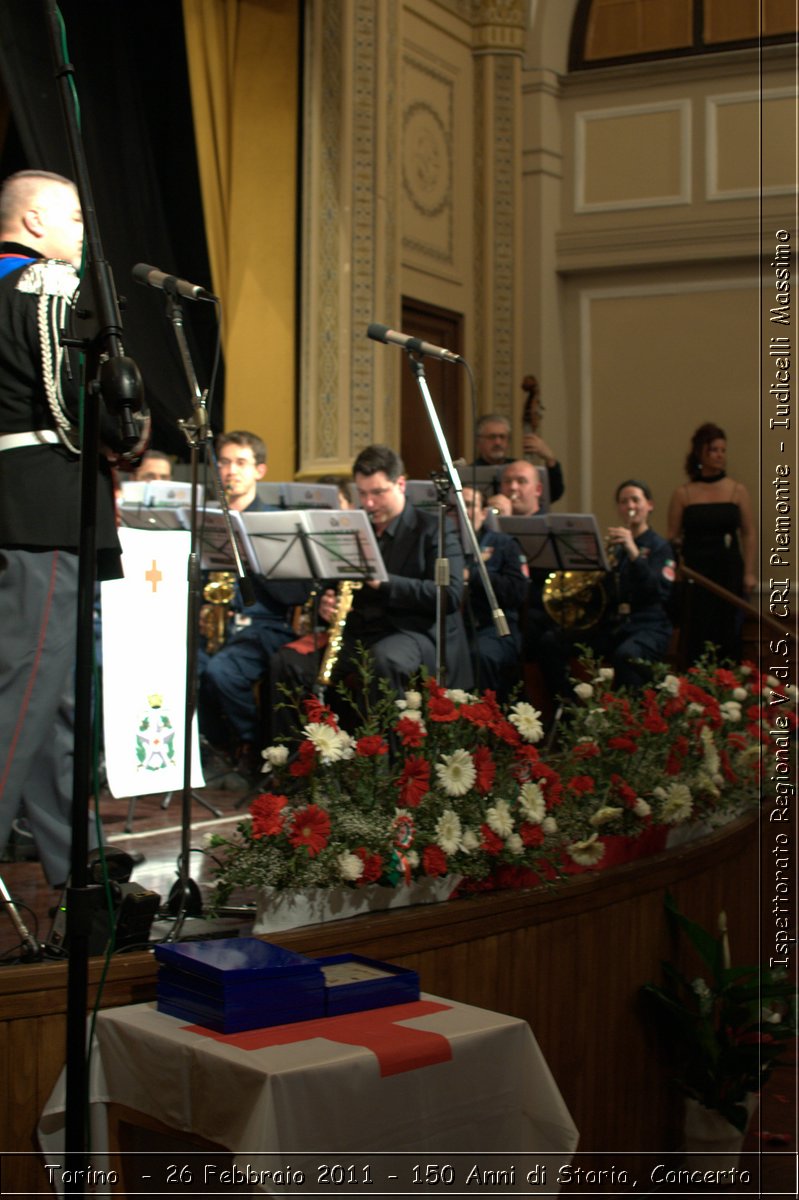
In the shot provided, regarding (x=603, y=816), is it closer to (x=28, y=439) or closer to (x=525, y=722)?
(x=525, y=722)

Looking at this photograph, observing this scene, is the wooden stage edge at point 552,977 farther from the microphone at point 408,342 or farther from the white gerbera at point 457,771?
the microphone at point 408,342

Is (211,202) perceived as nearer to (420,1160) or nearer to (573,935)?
(573,935)

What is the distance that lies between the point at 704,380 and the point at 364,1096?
8.48m

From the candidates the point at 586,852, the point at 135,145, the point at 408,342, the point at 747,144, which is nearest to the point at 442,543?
the point at 408,342

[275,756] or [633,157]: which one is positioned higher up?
[633,157]

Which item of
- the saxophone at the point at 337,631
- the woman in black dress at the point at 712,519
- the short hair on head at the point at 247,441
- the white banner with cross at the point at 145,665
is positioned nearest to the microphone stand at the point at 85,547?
the white banner with cross at the point at 145,665

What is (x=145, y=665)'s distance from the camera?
4.04 meters

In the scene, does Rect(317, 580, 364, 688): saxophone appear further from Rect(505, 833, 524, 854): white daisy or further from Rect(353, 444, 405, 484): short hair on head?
Rect(505, 833, 524, 854): white daisy

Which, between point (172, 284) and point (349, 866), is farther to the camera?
point (172, 284)

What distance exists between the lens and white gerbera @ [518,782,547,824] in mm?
3217

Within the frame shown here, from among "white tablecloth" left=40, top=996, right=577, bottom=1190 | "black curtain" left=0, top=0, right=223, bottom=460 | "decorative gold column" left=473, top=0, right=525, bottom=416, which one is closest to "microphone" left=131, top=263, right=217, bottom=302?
"white tablecloth" left=40, top=996, right=577, bottom=1190

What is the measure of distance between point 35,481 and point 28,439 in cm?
10

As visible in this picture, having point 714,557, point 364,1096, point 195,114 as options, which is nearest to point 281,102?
point 195,114

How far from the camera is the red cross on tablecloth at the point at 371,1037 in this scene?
7.16ft
